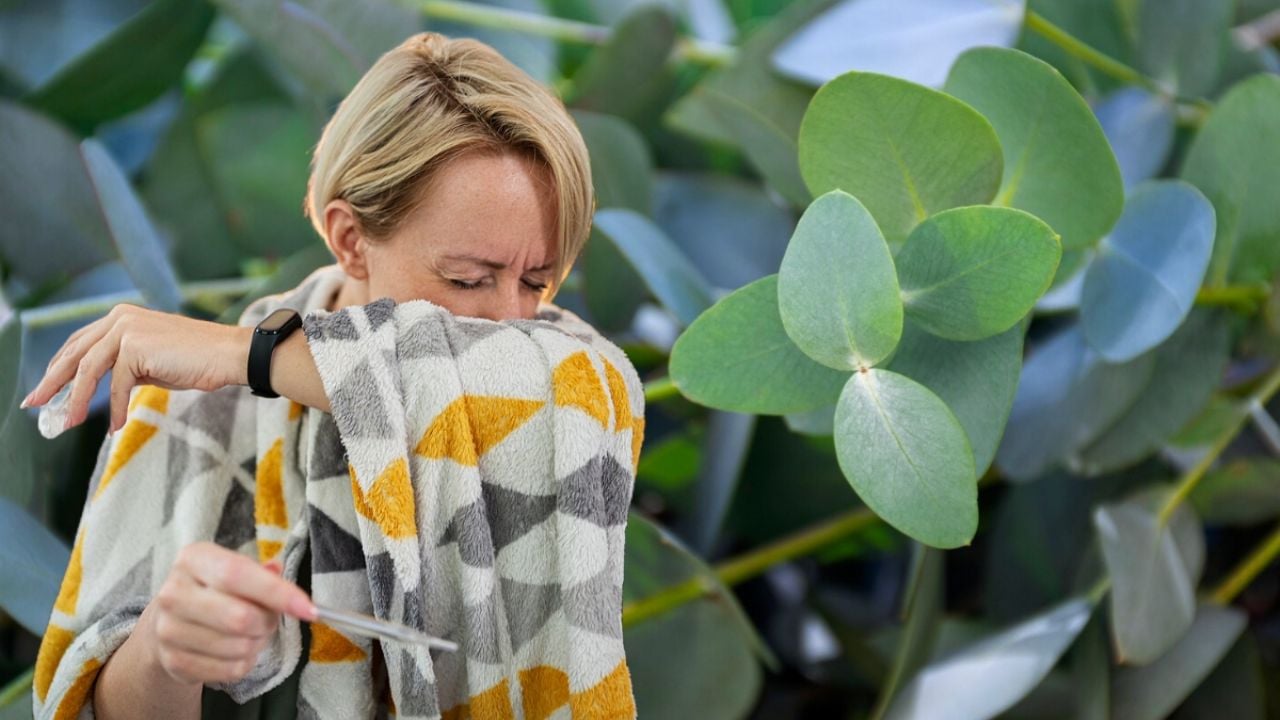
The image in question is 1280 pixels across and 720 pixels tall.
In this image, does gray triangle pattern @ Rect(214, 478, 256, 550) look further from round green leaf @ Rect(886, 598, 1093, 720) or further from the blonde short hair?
round green leaf @ Rect(886, 598, 1093, 720)

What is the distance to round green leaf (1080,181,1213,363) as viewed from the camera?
28 centimetres

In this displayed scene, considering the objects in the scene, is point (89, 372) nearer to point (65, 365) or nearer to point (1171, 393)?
point (65, 365)

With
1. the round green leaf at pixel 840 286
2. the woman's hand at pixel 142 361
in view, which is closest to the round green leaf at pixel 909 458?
the round green leaf at pixel 840 286

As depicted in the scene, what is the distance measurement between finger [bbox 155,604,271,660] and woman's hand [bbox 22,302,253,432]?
0.04 meters

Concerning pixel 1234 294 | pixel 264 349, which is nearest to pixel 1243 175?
pixel 1234 294

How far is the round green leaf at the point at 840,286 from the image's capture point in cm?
22

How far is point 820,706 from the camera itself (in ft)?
1.37

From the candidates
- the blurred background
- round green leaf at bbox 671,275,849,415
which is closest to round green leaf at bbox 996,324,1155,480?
the blurred background

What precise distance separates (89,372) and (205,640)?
57mm

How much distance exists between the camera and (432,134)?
0.76ft

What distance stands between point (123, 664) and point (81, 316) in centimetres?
16

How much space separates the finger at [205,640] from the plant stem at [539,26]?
26cm

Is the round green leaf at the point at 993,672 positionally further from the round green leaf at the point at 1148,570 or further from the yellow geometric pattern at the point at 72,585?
the yellow geometric pattern at the point at 72,585

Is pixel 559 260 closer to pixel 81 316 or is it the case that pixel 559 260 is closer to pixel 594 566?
pixel 594 566
